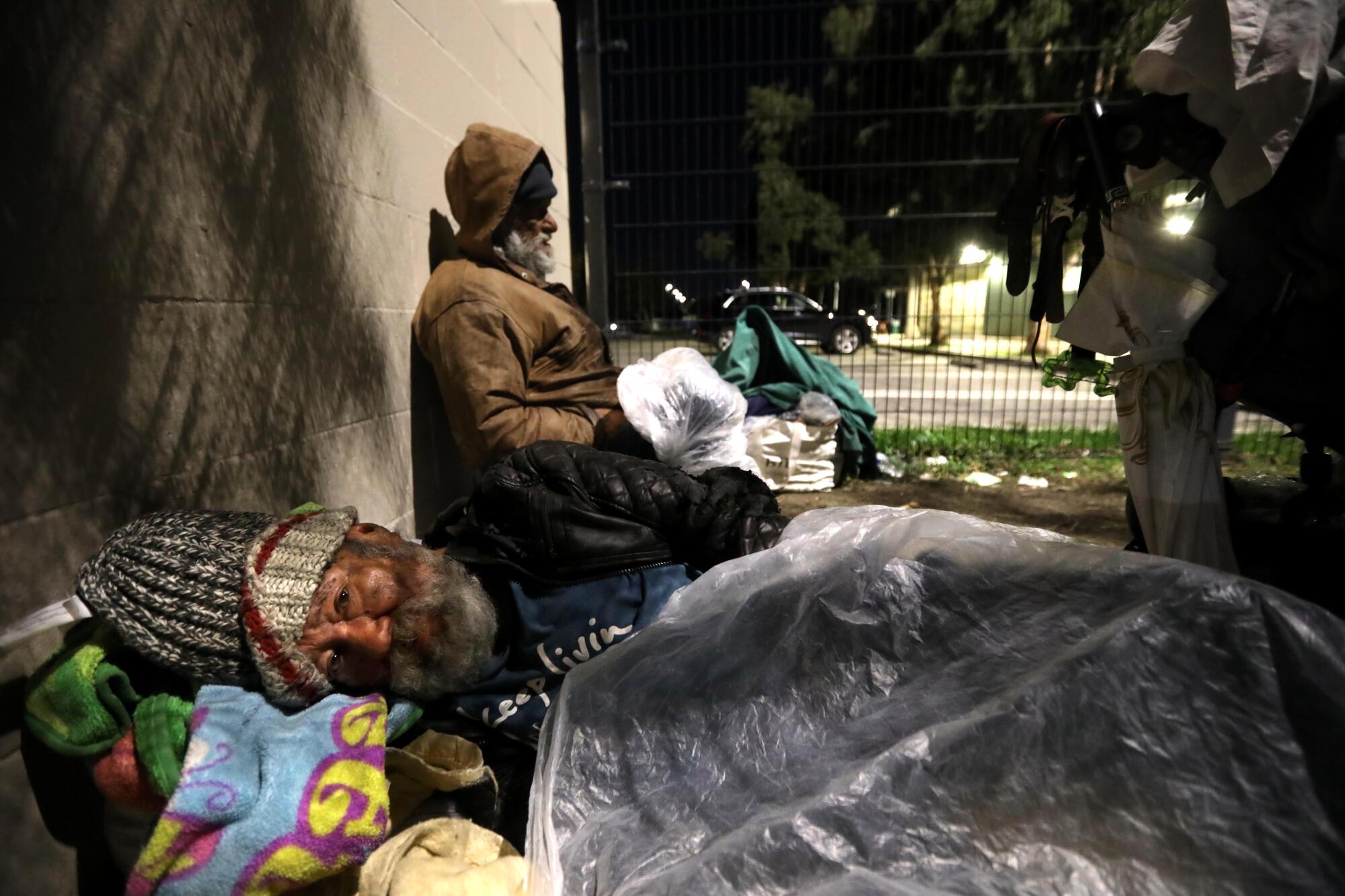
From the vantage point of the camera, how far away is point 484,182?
301 centimetres

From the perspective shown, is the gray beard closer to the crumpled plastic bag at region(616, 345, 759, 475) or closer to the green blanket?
the crumpled plastic bag at region(616, 345, 759, 475)

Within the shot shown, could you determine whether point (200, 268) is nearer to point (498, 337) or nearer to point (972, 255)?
point (498, 337)

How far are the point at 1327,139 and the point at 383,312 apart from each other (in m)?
2.59

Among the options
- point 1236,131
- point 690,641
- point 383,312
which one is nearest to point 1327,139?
point 1236,131

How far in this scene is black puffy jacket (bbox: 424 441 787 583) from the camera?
1577 mm

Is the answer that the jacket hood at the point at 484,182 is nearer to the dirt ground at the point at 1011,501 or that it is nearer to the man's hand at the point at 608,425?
the man's hand at the point at 608,425

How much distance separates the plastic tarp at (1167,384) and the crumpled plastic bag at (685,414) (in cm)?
164

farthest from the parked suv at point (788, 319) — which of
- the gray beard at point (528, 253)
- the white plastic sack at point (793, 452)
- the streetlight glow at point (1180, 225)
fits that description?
the streetlight glow at point (1180, 225)

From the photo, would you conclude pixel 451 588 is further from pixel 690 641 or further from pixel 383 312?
pixel 383 312

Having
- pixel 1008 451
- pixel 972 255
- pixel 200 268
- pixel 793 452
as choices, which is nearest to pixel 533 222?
pixel 200 268

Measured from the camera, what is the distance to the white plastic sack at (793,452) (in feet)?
13.5

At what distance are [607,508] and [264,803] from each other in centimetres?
82

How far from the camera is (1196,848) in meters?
0.94

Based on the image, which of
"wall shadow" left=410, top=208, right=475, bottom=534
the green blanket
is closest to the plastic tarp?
"wall shadow" left=410, top=208, right=475, bottom=534
